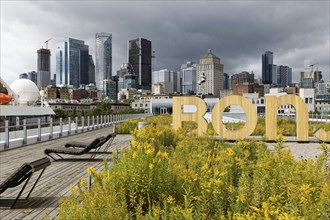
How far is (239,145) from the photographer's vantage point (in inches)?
307

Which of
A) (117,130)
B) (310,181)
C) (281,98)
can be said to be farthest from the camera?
(117,130)

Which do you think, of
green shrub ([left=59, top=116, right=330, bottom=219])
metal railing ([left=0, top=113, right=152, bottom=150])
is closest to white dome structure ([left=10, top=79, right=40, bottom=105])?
metal railing ([left=0, top=113, right=152, bottom=150])

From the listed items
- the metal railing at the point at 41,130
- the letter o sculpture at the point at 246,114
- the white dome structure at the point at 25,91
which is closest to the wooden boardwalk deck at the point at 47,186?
the metal railing at the point at 41,130

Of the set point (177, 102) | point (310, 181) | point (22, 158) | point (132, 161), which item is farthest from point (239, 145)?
point (177, 102)

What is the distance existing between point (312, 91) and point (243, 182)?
331 ft

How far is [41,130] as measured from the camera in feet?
57.0

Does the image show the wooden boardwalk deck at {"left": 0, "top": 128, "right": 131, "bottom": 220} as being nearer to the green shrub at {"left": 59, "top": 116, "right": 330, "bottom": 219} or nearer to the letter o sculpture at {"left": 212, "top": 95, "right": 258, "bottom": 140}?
the green shrub at {"left": 59, "top": 116, "right": 330, "bottom": 219}

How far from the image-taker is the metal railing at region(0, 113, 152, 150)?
13898 millimetres

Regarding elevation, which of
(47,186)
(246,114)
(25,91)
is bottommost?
(47,186)

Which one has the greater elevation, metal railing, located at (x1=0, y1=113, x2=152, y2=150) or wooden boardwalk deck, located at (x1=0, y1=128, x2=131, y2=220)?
metal railing, located at (x1=0, y1=113, x2=152, y2=150)

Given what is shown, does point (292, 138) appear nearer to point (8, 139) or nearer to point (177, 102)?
point (177, 102)

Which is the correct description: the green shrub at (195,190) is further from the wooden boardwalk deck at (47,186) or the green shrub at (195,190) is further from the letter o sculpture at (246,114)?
the letter o sculpture at (246,114)

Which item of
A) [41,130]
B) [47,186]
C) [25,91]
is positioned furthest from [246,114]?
[25,91]

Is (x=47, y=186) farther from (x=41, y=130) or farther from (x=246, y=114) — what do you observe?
(x=41, y=130)
